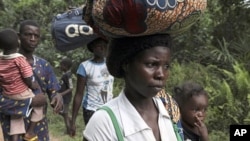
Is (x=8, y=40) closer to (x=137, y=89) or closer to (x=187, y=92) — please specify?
(x=187, y=92)

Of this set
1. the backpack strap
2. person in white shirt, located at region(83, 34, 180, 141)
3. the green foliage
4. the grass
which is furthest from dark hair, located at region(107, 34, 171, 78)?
the grass

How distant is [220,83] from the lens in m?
7.66

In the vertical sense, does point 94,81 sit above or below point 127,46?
below

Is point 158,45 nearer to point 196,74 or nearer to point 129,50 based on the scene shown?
point 129,50

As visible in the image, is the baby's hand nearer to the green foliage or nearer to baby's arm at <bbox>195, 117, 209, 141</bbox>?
baby's arm at <bbox>195, 117, 209, 141</bbox>

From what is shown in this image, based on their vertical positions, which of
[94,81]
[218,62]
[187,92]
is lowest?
[218,62]

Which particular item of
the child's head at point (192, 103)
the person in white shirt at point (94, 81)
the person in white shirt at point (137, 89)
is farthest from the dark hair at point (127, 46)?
the person in white shirt at point (94, 81)

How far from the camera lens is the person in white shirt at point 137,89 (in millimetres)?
1892

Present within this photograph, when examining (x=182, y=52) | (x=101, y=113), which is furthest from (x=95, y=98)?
(x=182, y=52)

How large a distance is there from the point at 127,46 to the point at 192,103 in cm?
113

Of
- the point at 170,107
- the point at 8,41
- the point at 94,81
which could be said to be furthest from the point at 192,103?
the point at 94,81

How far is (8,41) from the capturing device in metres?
3.88

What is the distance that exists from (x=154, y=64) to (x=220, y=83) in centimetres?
591

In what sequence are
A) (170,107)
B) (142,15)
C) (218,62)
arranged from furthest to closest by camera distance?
(218,62) < (170,107) < (142,15)
